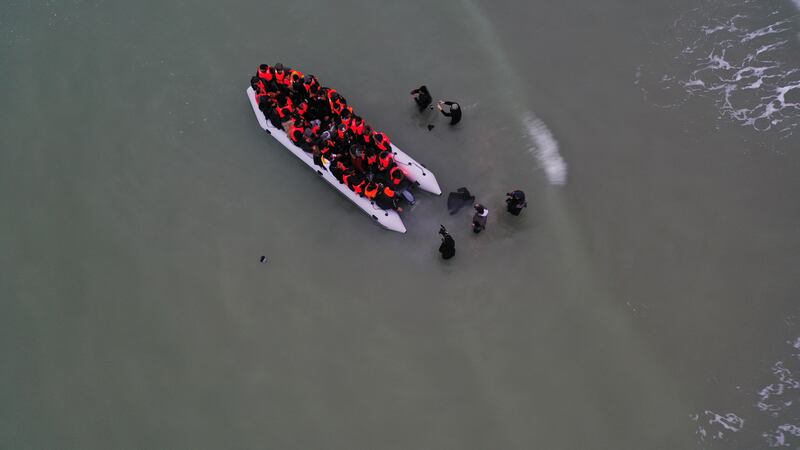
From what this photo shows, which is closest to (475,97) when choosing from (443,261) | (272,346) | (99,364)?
(443,261)

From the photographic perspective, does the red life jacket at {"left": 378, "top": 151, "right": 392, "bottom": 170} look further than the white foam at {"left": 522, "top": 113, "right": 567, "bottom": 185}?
No

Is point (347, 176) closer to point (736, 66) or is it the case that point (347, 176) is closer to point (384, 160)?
point (384, 160)

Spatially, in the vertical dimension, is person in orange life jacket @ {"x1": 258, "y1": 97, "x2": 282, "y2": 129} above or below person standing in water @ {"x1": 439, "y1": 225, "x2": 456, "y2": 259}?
above

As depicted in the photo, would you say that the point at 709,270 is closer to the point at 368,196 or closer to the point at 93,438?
the point at 368,196

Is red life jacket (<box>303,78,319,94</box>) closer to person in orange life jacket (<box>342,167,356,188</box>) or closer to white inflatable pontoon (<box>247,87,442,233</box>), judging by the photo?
white inflatable pontoon (<box>247,87,442,233</box>)

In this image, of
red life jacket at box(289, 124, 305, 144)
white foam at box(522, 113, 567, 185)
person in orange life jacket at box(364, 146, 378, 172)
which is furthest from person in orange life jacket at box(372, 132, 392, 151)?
white foam at box(522, 113, 567, 185)
